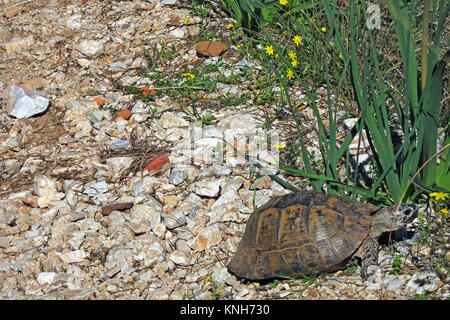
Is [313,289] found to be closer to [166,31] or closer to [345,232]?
[345,232]

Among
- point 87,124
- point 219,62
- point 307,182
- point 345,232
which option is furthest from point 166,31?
point 345,232

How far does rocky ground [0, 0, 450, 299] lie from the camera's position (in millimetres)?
3176

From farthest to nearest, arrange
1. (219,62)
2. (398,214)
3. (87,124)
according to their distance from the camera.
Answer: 1. (219,62)
2. (87,124)
3. (398,214)

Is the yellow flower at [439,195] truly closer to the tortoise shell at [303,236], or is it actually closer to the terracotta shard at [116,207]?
the tortoise shell at [303,236]

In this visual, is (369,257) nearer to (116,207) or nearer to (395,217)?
(395,217)

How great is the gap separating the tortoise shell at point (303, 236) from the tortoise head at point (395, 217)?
7 cm

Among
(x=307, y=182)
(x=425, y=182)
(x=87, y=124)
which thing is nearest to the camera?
(x=425, y=182)

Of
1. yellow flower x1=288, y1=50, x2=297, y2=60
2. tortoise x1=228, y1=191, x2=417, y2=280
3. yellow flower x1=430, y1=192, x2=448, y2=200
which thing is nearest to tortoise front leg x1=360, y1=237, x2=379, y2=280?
tortoise x1=228, y1=191, x2=417, y2=280

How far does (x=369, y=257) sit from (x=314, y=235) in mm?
295

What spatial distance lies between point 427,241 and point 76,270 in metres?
1.94

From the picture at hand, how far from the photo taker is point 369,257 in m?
2.97

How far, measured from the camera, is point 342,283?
3.00 metres

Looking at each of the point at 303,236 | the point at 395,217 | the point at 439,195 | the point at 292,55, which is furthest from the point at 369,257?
the point at 292,55

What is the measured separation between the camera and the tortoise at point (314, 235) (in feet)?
9.75
